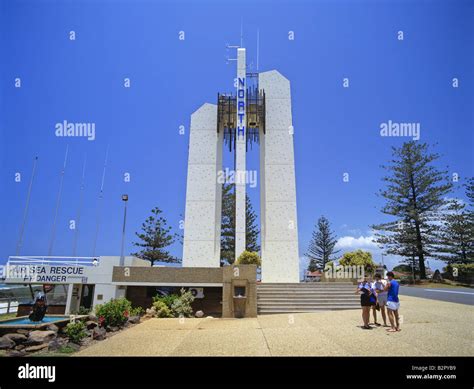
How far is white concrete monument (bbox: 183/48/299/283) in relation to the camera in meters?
16.6

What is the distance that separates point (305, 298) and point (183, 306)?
4594 millimetres

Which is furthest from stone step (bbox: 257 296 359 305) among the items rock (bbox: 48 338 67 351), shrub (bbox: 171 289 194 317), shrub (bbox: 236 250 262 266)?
rock (bbox: 48 338 67 351)

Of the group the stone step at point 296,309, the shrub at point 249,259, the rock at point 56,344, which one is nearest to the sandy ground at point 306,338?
the rock at point 56,344

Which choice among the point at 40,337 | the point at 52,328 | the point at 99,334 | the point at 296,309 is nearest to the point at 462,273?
the point at 296,309

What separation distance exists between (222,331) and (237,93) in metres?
13.9

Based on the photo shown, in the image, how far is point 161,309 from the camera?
11.1 metres

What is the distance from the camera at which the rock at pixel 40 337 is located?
7.67 meters

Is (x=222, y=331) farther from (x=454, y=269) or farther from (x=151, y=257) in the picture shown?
(x=151, y=257)

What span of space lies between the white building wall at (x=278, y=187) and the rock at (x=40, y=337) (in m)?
10.2

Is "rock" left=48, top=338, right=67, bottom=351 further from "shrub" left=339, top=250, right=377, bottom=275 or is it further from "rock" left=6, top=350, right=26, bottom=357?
"shrub" left=339, top=250, right=377, bottom=275

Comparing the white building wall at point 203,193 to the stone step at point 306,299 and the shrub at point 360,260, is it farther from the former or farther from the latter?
the shrub at point 360,260

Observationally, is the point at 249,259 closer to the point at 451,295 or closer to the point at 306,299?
the point at 306,299

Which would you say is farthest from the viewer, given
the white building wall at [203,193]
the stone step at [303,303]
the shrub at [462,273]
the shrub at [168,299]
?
the shrub at [462,273]
